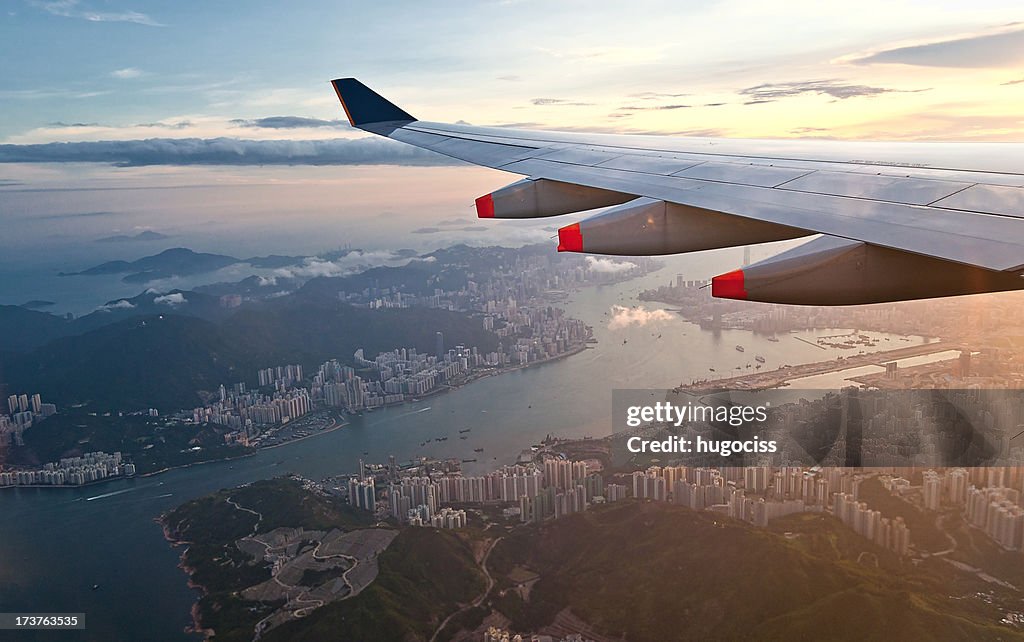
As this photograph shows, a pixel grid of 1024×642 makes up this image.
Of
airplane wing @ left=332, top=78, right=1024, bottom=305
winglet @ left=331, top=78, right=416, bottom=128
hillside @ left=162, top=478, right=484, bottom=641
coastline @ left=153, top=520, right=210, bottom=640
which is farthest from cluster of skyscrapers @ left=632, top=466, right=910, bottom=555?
winglet @ left=331, top=78, right=416, bottom=128

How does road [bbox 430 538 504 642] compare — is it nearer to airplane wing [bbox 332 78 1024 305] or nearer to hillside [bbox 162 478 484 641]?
hillside [bbox 162 478 484 641]

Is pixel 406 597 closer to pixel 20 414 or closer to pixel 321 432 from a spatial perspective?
pixel 321 432

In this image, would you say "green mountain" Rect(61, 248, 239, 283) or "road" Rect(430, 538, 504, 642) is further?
"green mountain" Rect(61, 248, 239, 283)

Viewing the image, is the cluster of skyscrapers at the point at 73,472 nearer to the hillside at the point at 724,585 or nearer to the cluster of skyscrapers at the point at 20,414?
the cluster of skyscrapers at the point at 20,414

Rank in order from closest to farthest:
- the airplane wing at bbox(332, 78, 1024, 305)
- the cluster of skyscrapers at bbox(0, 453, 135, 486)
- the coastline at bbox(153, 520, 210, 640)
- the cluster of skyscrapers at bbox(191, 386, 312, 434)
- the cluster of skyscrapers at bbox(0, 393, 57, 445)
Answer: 1. the airplane wing at bbox(332, 78, 1024, 305)
2. the coastline at bbox(153, 520, 210, 640)
3. the cluster of skyscrapers at bbox(0, 453, 135, 486)
4. the cluster of skyscrapers at bbox(0, 393, 57, 445)
5. the cluster of skyscrapers at bbox(191, 386, 312, 434)

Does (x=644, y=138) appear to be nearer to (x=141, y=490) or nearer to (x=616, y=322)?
(x=141, y=490)

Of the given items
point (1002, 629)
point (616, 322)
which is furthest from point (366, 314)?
point (1002, 629)

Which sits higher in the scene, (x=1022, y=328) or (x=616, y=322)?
(x=1022, y=328)
